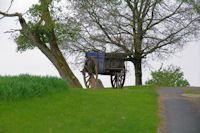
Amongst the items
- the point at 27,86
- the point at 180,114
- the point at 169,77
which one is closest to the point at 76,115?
the point at 27,86

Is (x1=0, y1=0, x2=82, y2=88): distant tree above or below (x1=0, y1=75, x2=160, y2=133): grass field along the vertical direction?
above

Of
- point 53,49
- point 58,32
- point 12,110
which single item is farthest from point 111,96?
point 58,32

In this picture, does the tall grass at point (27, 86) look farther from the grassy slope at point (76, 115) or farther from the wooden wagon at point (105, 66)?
the wooden wagon at point (105, 66)

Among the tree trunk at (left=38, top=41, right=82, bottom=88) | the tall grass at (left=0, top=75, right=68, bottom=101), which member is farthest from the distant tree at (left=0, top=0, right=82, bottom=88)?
the tall grass at (left=0, top=75, right=68, bottom=101)

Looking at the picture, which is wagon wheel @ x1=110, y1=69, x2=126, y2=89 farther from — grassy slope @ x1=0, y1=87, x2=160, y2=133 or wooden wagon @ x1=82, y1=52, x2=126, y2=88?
grassy slope @ x1=0, y1=87, x2=160, y2=133

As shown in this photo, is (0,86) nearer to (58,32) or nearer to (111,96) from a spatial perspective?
(111,96)

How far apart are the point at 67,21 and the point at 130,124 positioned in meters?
14.0

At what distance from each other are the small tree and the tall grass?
18.8m

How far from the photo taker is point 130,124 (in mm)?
10250

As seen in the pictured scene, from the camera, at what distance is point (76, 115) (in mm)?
11000

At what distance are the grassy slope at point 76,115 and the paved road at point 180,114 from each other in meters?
0.55

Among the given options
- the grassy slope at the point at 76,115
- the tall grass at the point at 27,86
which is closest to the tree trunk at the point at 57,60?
the tall grass at the point at 27,86

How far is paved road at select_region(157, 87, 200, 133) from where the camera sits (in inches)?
422

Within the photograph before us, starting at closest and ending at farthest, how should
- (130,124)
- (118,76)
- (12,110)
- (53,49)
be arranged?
(130,124), (12,110), (53,49), (118,76)
